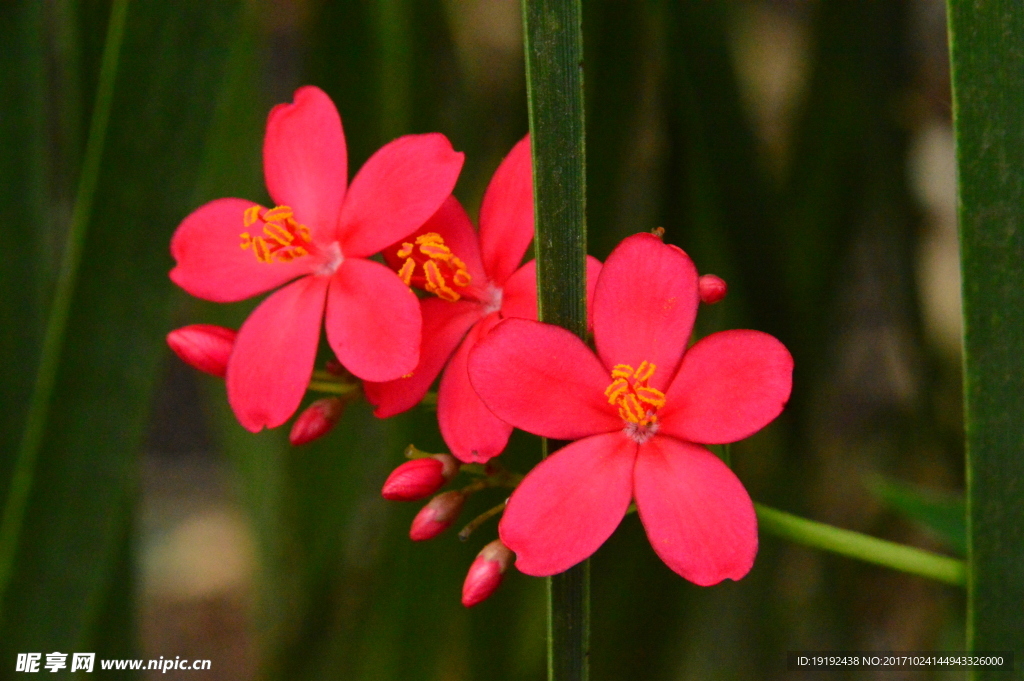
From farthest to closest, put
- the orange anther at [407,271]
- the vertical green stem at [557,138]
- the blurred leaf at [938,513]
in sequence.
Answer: the blurred leaf at [938,513], the orange anther at [407,271], the vertical green stem at [557,138]

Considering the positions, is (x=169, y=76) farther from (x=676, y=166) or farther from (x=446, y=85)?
(x=676, y=166)

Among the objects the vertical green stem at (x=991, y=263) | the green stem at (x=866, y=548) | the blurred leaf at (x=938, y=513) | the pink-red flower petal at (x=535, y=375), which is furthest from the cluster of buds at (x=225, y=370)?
the blurred leaf at (x=938, y=513)

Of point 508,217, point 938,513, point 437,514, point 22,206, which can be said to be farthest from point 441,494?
point 22,206

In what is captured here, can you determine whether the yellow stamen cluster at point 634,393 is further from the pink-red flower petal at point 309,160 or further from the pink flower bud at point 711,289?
the pink-red flower petal at point 309,160

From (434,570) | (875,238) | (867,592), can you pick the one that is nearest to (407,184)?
(434,570)

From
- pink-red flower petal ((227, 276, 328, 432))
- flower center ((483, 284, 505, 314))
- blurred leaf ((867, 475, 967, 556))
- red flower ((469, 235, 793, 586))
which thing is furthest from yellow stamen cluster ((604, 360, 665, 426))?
blurred leaf ((867, 475, 967, 556))

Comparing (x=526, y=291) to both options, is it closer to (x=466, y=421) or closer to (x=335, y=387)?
(x=466, y=421)
